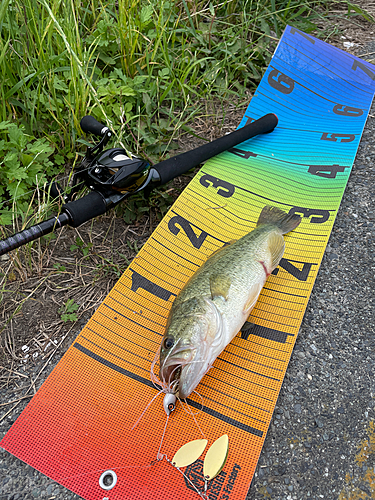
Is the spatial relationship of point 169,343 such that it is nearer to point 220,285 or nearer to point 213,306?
point 213,306

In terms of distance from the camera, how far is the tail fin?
288 centimetres

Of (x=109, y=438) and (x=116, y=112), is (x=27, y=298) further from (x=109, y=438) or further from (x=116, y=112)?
(x=116, y=112)

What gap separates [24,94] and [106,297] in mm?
1941

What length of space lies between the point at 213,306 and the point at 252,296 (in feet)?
1.13

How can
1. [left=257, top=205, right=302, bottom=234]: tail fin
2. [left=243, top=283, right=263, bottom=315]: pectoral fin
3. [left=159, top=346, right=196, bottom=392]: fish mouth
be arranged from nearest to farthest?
1. [left=159, top=346, right=196, bottom=392]: fish mouth
2. [left=243, top=283, right=263, bottom=315]: pectoral fin
3. [left=257, top=205, right=302, bottom=234]: tail fin

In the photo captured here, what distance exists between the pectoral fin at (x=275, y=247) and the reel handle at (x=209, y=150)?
3.07ft

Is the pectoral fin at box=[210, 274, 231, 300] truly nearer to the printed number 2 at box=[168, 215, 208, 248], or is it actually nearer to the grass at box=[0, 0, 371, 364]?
the printed number 2 at box=[168, 215, 208, 248]

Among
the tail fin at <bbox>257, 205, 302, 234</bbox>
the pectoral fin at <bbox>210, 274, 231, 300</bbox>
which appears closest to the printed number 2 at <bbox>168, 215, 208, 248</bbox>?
the tail fin at <bbox>257, 205, 302, 234</bbox>

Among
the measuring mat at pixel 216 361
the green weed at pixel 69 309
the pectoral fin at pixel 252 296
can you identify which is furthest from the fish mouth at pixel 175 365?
the green weed at pixel 69 309

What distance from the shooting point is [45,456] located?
6.27ft

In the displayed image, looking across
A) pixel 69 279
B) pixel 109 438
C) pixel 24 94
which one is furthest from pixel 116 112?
pixel 109 438

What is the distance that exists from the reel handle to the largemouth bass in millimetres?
790

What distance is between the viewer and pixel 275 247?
2609mm

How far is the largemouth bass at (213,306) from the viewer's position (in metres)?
1.93
